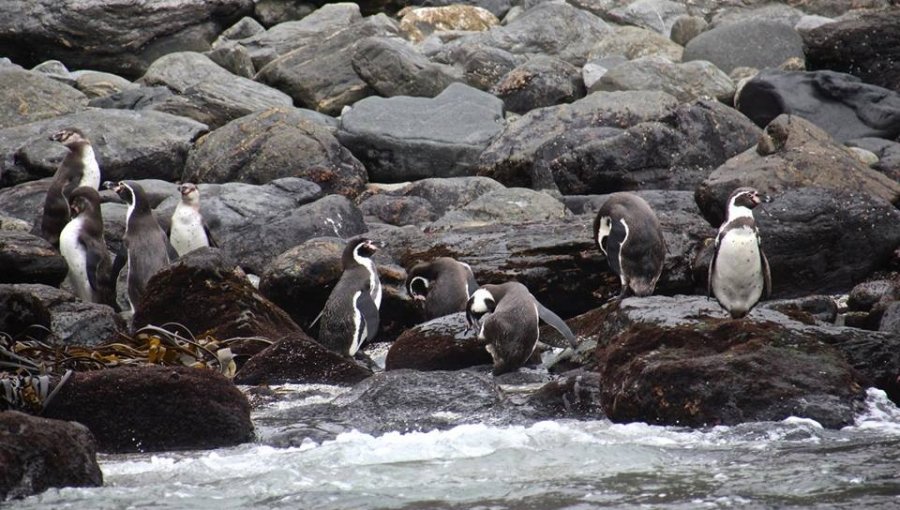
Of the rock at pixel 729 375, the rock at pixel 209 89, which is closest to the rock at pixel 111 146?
the rock at pixel 209 89

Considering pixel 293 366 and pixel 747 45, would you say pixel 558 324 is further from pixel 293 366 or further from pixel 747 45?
pixel 747 45

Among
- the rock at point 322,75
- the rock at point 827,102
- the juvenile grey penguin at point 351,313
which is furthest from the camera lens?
the rock at point 322,75

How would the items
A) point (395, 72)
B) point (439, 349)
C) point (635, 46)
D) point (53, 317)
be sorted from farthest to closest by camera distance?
point (635, 46) < point (395, 72) < point (53, 317) < point (439, 349)

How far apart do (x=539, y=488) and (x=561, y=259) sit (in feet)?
19.6

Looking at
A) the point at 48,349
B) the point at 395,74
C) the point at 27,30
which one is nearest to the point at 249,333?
the point at 48,349

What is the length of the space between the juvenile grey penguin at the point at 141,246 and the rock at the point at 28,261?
23.7 inches

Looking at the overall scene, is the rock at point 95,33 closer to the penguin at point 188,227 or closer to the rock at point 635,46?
the rock at point 635,46

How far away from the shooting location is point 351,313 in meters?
10.9

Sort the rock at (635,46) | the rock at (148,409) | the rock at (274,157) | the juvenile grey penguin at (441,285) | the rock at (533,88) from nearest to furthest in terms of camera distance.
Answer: the rock at (148,409)
the juvenile grey penguin at (441,285)
the rock at (274,157)
the rock at (533,88)
the rock at (635,46)

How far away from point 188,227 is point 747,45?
12997mm

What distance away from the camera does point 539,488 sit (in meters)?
5.88

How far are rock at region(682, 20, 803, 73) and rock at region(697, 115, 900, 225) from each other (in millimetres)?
9489

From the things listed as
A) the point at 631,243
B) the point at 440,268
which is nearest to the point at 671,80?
the point at 440,268

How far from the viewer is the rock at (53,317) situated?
9258 mm
